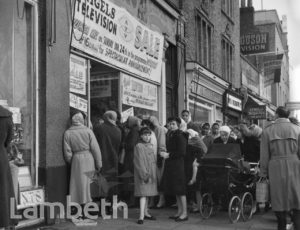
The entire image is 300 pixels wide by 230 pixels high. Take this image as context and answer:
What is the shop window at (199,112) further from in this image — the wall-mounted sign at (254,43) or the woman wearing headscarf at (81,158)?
the wall-mounted sign at (254,43)

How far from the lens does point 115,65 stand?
1076 centimetres

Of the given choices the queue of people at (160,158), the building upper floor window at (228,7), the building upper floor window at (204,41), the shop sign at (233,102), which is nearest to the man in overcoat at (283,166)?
the queue of people at (160,158)

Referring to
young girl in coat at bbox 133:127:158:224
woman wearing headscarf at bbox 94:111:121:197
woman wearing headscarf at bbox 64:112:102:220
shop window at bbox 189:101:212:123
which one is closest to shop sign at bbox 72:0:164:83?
woman wearing headscarf at bbox 94:111:121:197

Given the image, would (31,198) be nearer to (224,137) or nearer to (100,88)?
(100,88)

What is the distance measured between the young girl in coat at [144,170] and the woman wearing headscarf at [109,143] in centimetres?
79

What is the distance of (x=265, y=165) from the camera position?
295 inches

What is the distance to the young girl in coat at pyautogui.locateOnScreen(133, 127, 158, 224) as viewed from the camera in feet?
27.1

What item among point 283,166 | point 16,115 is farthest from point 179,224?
point 16,115

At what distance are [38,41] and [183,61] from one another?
316 inches

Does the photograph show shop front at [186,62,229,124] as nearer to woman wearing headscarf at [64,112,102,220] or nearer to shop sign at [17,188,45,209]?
woman wearing headscarf at [64,112,102,220]

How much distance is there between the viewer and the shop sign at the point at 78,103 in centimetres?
898

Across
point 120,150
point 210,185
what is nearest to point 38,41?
point 120,150

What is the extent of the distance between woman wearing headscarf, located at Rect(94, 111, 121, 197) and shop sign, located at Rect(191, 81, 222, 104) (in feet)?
25.2

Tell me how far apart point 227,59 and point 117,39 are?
12.7 meters
